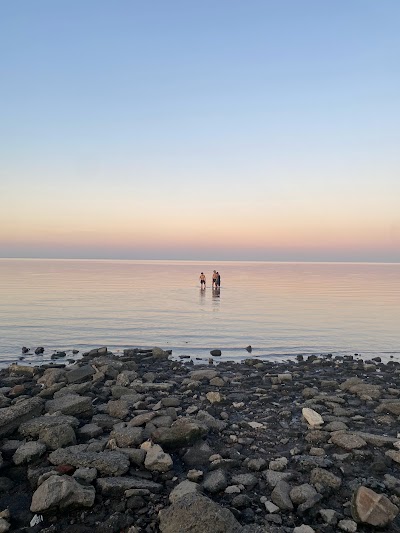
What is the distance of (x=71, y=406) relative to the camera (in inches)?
393

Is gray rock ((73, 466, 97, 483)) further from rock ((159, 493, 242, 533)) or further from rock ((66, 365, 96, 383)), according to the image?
rock ((66, 365, 96, 383))

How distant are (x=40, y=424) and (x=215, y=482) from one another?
13.7 ft

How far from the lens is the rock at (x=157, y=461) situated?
7.34 meters

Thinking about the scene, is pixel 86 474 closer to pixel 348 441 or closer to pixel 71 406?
pixel 71 406

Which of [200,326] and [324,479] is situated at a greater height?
[324,479]

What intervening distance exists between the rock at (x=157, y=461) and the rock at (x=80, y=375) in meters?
6.59

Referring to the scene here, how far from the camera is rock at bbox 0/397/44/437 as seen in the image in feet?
28.7

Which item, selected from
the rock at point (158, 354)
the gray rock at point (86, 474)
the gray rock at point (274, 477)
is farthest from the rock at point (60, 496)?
the rock at point (158, 354)

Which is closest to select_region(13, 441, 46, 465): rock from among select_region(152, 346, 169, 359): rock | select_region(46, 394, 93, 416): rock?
select_region(46, 394, 93, 416): rock

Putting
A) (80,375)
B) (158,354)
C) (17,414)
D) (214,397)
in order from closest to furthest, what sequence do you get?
(17,414)
(214,397)
(80,375)
(158,354)

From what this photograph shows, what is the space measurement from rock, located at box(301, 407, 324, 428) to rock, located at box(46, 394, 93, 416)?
5443mm

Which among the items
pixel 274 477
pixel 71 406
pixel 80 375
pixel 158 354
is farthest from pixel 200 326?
pixel 274 477

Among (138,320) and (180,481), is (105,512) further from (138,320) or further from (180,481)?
(138,320)

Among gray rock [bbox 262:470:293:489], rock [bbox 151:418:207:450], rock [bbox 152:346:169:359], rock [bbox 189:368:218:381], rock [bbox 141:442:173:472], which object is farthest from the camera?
rock [bbox 152:346:169:359]
